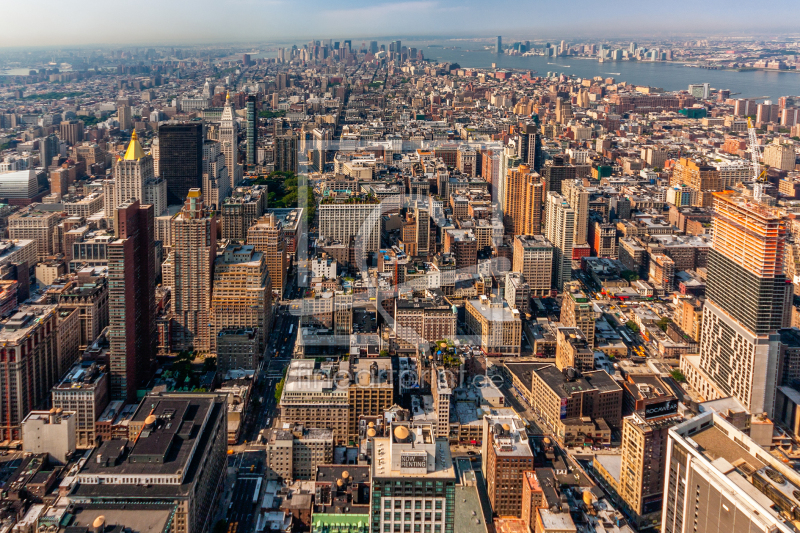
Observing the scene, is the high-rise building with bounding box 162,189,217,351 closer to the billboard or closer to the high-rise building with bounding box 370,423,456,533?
the billboard

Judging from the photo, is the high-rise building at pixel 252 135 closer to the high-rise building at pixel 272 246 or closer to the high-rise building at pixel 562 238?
the high-rise building at pixel 272 246

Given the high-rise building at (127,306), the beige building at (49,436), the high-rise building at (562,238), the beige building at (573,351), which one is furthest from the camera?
the high-rise building at (562,238)

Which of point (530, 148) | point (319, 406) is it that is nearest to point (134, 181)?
point (319, 406)

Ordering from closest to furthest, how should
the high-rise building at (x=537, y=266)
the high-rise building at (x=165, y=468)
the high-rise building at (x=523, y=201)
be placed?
1. the high-rise building at (x=165, y=468)
2. the high-rise building at (x=537, y=266)
3. the high-rise building at (x=523, y=201)

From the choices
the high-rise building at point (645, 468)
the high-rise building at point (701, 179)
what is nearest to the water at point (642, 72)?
the high-rise building at point (701, 179)

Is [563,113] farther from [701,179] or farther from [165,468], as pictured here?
[165,468]
